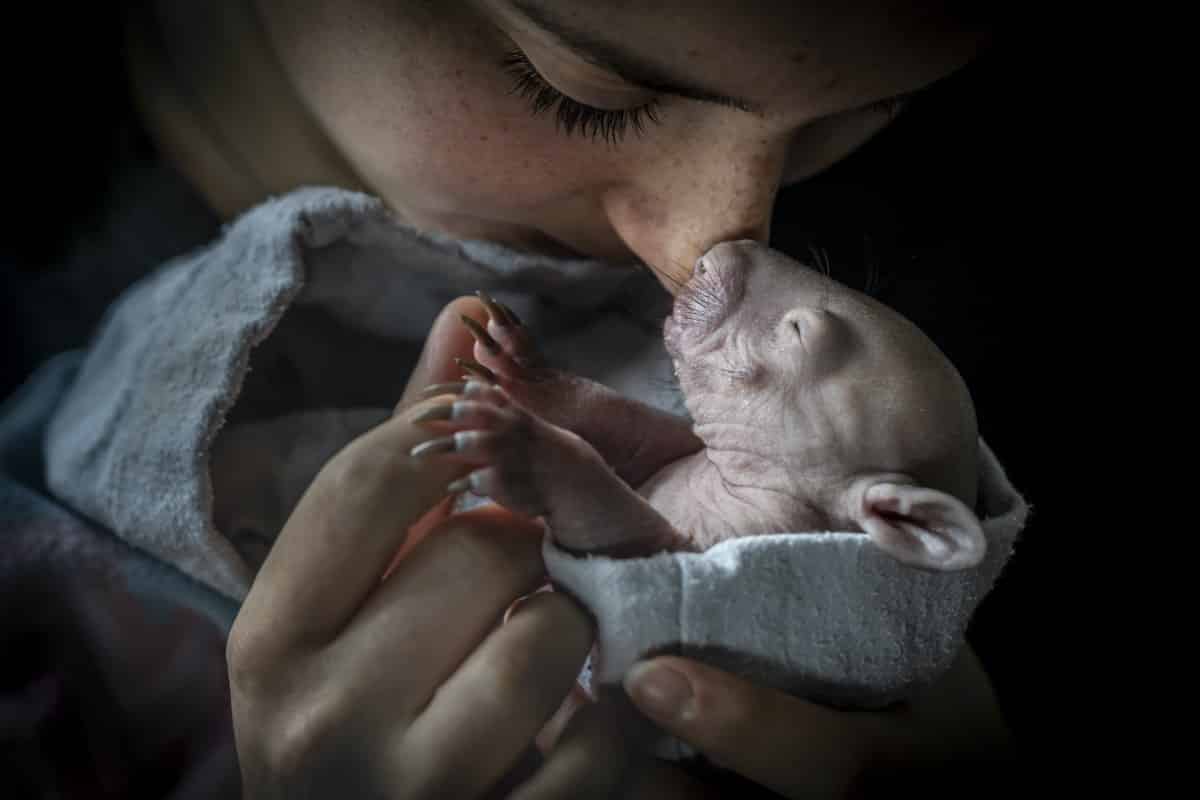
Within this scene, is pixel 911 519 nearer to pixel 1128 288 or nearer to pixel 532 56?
pixel 1128 288

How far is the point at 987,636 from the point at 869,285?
0.28 m

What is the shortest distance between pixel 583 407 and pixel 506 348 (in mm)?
69

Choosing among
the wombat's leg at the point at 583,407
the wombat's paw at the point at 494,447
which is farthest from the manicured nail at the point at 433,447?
the wombat's leg at the point at 583,407

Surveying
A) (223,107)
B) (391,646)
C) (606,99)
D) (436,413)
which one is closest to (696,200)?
(606,99)

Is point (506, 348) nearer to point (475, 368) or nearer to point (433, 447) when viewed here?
point (475, 368)

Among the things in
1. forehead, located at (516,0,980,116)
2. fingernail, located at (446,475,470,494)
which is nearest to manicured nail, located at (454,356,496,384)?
fingernail, located at (446,475,470,494)

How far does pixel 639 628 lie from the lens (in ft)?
1.77

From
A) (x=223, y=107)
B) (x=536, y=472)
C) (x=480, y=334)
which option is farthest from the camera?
(x=223, y=107)

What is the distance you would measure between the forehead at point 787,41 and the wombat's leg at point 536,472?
202mm

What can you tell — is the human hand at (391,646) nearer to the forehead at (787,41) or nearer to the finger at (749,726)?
the finger at (749,726)

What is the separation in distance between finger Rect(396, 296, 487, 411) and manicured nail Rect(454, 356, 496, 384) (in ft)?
0.03

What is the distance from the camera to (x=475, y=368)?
2.06ft

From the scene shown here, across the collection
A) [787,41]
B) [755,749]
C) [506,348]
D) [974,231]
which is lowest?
[755,749]

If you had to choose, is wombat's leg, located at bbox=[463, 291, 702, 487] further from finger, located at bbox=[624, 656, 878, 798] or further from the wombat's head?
finger, located at bbox=[624, 656, 878, 798]
